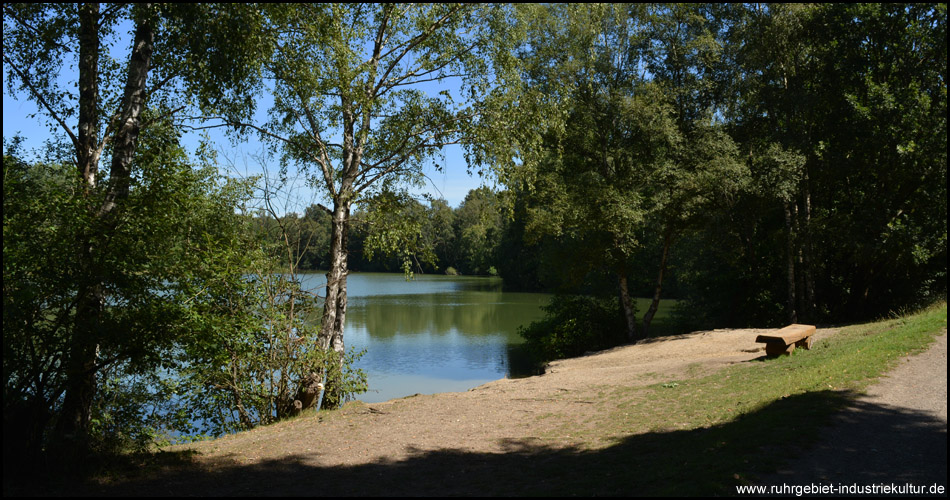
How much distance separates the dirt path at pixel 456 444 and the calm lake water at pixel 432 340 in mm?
3106

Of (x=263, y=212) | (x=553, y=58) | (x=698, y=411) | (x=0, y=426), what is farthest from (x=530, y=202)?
(x=0, y=426)

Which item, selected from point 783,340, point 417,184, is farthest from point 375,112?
point 783,340

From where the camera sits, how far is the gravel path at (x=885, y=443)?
15.3 feet

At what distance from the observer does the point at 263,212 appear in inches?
433

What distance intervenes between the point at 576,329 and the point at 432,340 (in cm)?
697

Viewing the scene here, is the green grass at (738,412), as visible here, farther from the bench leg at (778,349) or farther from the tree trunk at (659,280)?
the tree trunk at (659,280)

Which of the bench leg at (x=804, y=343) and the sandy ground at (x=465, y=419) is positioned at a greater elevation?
the bench leg at (x=804, y=343)

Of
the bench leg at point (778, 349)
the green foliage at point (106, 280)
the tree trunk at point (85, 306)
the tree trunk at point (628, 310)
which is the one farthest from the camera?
the tree trunk at point (628, 310)

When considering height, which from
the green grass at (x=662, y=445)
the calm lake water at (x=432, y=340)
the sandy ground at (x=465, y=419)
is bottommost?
the calm lake water at (x=432, y=340)

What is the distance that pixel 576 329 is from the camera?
2183 centimetres

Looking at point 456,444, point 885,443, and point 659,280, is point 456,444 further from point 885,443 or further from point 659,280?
point 659,280

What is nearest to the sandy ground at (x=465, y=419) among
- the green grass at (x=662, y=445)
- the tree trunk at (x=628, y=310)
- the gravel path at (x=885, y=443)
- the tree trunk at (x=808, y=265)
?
the green grass at (x=662, y=445)

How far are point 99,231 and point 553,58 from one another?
15.4m

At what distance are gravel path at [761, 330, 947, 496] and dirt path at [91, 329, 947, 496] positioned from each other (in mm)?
18
